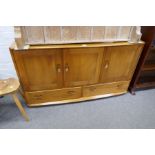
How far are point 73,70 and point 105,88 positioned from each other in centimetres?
56

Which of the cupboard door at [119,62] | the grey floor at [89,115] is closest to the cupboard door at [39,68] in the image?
the grey floor at [89,115]

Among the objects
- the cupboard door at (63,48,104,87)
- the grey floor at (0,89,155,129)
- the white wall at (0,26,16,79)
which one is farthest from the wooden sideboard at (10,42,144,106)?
the white wall at (0,26,16,79)

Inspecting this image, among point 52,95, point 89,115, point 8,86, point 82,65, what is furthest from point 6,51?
point 89,115

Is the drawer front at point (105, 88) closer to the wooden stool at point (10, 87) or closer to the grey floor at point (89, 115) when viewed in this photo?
the grey floor at point (89, 115)

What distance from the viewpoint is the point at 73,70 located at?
138 centimetres

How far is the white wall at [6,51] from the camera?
135 centimetres

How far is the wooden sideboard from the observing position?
3.98ft

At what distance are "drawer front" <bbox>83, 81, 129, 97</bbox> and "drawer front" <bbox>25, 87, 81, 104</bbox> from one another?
121 millimetres

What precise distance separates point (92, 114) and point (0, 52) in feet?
4.47

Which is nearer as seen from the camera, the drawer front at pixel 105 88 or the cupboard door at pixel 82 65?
the cupboard door at pixel 82 65

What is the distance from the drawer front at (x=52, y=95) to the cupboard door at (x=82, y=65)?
113mm

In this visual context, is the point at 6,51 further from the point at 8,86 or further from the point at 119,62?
the point at 119,62

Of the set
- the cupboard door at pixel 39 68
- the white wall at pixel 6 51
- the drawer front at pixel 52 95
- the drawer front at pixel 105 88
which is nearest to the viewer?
the cupboard door at pixel 39 68
